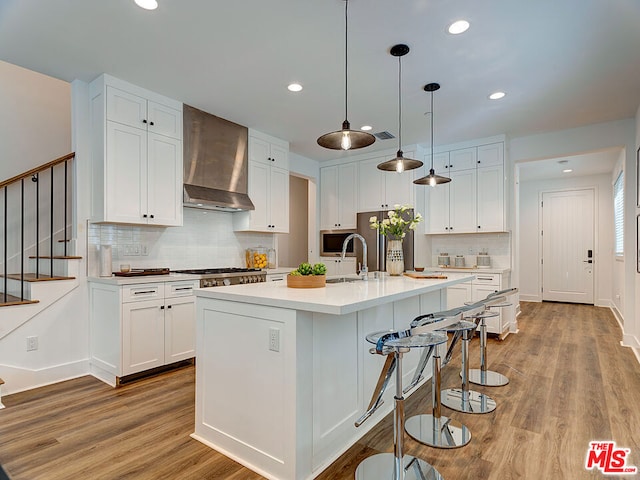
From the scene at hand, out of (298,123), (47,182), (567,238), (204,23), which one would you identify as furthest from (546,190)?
(47,182)

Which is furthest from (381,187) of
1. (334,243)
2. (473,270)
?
(473,270)

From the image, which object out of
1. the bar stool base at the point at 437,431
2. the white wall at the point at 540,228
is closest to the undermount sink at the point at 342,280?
the bar stool base at the point at 437,431

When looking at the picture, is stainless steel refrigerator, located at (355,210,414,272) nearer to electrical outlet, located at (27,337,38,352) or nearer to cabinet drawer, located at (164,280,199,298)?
cabinet drawer, located at (164,280,199,298)

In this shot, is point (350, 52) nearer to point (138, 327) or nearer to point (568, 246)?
point (138, 327)

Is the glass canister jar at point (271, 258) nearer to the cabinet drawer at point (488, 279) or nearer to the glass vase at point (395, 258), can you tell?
the glass vase at point (395, 258)

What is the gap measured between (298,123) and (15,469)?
12.9ft

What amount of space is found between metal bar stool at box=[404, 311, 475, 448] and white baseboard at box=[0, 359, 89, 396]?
117 inches

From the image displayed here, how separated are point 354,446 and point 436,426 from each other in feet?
1.91

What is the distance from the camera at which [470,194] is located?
17.1 ft

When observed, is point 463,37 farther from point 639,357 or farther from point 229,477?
point 639,357

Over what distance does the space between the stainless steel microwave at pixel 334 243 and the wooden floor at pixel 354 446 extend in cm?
277

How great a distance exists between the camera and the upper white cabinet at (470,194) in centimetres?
500

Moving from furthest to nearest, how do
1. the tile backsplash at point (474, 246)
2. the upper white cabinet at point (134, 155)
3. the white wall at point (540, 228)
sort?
the white wall at point (540, 228), the tile backsplash at point (474, 246), the upper white cabinet at point (134, 155)

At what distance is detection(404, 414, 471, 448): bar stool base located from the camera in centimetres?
218
